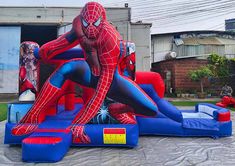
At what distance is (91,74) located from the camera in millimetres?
4422

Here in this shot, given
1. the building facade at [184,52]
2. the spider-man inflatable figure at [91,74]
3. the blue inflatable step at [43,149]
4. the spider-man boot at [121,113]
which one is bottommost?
the blue inflatable step at [43,149]

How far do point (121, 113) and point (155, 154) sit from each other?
85 centimetres

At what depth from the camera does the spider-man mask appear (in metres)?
4.21

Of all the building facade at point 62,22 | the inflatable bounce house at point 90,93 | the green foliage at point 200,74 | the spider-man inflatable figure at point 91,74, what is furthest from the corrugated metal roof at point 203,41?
the spider-man inflatable figure at point 91,74

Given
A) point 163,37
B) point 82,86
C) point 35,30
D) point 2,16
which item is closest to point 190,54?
point 163,37

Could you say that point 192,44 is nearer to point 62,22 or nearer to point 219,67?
point 219,67

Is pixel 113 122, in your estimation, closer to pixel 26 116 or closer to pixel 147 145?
pixel 147 145

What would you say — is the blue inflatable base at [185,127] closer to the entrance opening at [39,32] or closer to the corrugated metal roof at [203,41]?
the entrance opening at [39,32]

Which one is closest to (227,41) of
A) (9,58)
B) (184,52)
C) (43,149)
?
(184,52)

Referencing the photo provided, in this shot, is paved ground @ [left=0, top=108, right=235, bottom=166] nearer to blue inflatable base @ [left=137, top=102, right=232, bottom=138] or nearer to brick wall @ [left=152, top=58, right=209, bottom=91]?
blue inflatable base @ [left=137, top=102, right=232, bottom=138]

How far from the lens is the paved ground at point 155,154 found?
355 cm

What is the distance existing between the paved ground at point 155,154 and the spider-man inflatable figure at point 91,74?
371 mm

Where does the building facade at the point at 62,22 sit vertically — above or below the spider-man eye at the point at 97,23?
above

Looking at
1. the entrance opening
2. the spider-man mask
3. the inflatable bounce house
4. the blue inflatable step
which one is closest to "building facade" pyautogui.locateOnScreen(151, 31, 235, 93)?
the entrance opening
